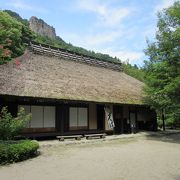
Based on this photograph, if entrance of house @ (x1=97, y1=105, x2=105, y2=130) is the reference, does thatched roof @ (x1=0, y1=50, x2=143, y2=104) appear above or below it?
above

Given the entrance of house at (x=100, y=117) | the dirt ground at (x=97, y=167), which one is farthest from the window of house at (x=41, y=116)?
the dirt ground at (x=97, y=167)

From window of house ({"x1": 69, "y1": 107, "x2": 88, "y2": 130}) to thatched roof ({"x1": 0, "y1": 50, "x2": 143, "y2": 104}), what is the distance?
151 cm

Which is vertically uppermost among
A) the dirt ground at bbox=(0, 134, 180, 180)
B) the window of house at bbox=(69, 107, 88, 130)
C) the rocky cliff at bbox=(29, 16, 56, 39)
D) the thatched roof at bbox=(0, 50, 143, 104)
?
the rocky cliff at bbox=(29, 16, 56, 39)

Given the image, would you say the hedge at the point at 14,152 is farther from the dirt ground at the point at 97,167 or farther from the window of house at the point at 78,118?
the window of house at the point at 78,118

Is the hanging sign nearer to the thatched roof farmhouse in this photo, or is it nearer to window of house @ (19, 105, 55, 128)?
the thatched roof farmhouse

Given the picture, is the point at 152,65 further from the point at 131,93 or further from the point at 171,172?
the point at 171,172

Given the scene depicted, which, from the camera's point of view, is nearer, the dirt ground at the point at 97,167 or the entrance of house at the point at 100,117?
the dirt ground at the point at 97,167

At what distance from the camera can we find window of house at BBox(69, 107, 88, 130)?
18.7 metres

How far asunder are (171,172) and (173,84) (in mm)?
9082

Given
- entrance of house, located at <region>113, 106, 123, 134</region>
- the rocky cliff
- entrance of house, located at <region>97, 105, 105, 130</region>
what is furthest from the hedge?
the rocky cliff

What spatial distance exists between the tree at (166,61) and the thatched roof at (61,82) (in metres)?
2.91

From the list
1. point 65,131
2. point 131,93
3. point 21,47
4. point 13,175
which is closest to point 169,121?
point 131,93

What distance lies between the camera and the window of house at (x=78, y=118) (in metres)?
18.7

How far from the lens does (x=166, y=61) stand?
697 inches
